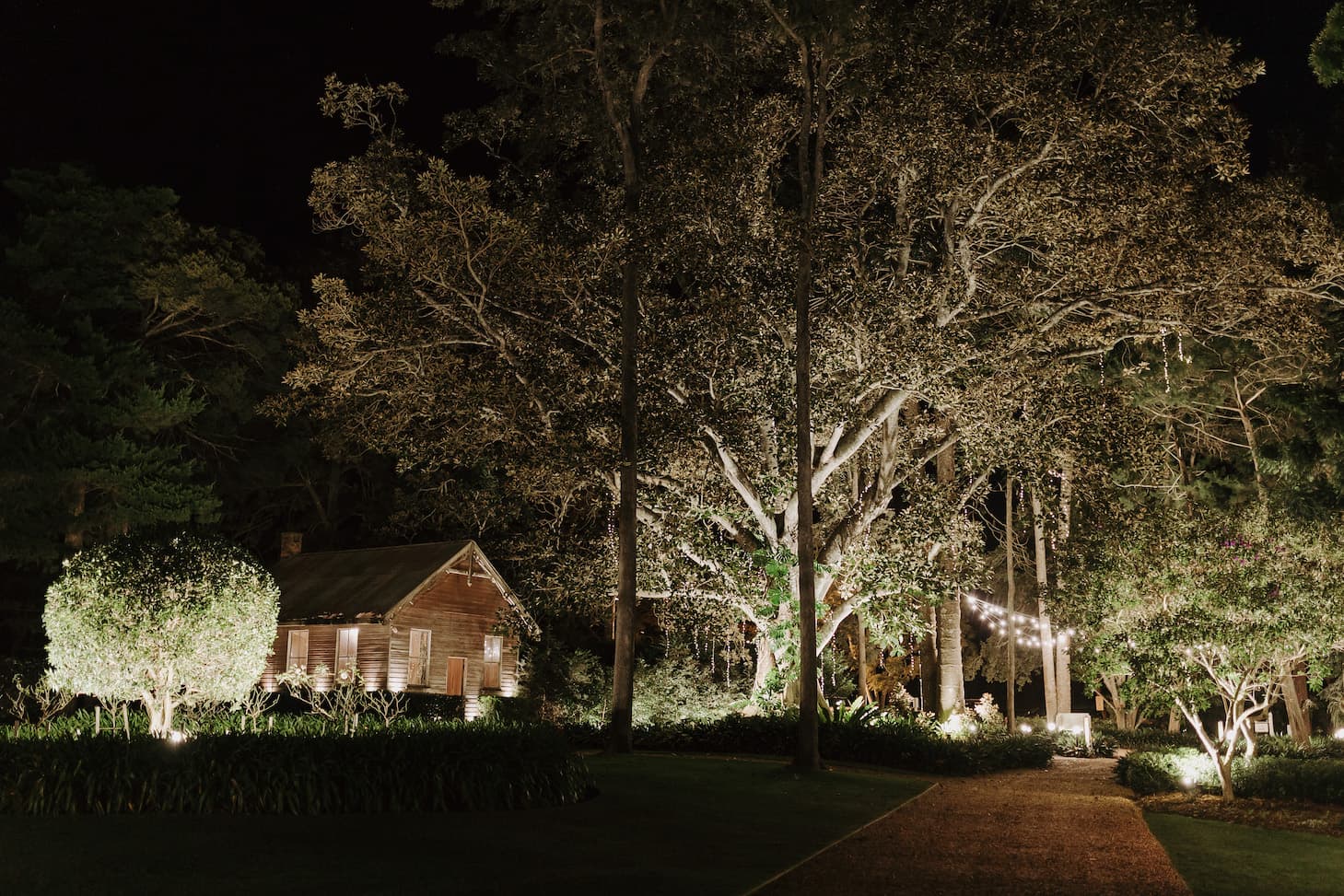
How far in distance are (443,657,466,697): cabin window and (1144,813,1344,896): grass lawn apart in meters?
23.9

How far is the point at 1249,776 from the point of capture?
62.0 feet

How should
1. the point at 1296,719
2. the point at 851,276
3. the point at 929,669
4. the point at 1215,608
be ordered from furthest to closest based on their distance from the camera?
1. the point at 929,669
2. the point at 1296,719
3. the point at 851,276
4. the point at 1215,608

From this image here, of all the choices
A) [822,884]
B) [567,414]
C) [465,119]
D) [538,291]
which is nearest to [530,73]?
[465,119]

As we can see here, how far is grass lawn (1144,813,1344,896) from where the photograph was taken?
36.3ft

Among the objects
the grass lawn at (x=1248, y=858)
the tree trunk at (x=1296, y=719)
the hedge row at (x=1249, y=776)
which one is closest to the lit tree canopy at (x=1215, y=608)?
the hedge row at (x=1249, y=776)

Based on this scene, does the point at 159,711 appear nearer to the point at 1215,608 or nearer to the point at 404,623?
the point at 1215,608

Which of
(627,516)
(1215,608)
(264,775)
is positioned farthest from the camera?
(627,516)

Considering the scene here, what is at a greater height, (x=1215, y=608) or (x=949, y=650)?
(x=1215, y=608)

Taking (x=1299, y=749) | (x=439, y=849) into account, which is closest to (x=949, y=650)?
→ (x=1299, y=749)

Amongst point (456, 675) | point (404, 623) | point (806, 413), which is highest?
point (806, 413)

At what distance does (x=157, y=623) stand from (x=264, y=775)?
13.1 ft

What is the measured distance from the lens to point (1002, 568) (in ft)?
176

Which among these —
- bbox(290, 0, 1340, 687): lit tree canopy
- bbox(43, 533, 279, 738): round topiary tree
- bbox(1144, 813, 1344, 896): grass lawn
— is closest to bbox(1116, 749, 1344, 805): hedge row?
bbox(1144, 813, 1344, 896): grass lawn

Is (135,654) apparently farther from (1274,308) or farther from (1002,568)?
(1002,568)
